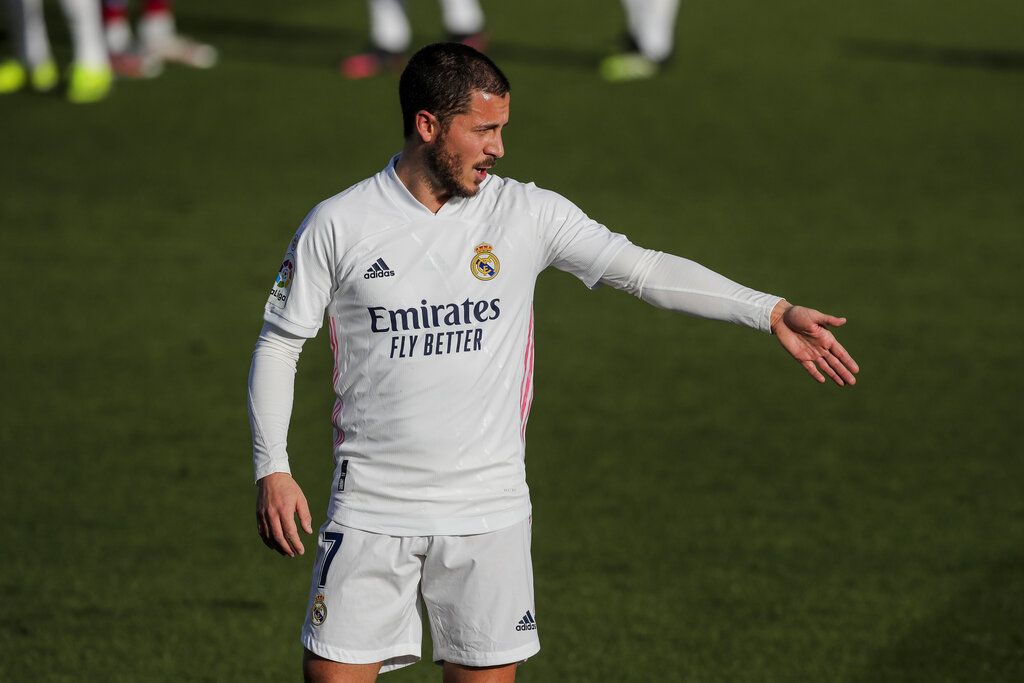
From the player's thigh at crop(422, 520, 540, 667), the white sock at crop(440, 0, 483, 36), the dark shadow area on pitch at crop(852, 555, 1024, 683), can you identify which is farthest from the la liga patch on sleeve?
the white sock at crop(440, 0, 483, 36)

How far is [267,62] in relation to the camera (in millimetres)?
15234

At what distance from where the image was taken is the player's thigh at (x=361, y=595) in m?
3.69

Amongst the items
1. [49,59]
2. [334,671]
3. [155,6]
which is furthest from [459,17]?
[334,671]

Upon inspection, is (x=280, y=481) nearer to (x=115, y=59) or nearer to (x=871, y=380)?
(x=871, y=380)

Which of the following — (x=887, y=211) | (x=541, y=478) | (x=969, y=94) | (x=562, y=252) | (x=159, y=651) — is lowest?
(x=159, y=651)

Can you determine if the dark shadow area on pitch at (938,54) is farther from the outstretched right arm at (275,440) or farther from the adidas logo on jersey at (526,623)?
the outstretched right arm at (275,440)

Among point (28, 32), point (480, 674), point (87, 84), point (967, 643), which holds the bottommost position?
point (967, 643)

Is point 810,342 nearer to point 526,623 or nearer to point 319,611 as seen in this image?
point 526,623

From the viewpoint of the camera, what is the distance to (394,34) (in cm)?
1410

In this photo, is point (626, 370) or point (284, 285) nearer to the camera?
point (284, 285)

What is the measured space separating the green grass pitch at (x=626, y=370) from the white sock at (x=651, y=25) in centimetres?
42

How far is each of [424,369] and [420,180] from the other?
459mm

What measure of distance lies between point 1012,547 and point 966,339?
9.04 feet

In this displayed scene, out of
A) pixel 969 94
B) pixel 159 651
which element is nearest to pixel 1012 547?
pixel 159 651
